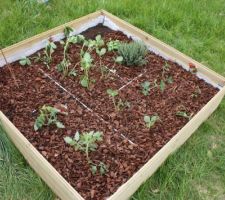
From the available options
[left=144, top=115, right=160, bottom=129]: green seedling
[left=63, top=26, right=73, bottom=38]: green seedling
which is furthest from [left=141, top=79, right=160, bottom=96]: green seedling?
[left=63, top=26, right=73, bottom=38]: green seedling

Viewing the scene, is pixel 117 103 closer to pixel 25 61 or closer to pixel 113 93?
pixel 113 93

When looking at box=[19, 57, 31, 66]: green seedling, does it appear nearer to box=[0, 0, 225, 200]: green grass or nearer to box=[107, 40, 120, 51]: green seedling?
box=[0, 0, 225, 200]: green grass

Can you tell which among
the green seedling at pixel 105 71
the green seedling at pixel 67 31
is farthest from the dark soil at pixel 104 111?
the green seedling at pixel 67 31

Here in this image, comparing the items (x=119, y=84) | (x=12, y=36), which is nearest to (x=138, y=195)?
(x=119, y=84)

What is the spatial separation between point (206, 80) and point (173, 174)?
104 cm

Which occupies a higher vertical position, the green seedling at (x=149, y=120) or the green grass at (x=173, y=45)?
the green seedling at (x=149, y=120)

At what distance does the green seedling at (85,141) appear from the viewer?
244 centimetres

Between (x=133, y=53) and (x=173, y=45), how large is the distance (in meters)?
0.85

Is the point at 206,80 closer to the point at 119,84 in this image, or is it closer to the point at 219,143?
the point at 219,143

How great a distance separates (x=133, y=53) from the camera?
3225 mm

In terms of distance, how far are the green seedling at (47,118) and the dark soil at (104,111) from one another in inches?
1.7

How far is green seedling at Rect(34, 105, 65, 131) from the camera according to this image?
2607mm

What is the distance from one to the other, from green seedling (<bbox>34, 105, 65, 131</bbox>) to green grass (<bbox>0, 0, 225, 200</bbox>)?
0.92 feet

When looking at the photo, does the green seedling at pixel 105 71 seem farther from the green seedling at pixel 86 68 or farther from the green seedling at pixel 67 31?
the green seedling at pixel 67 31
